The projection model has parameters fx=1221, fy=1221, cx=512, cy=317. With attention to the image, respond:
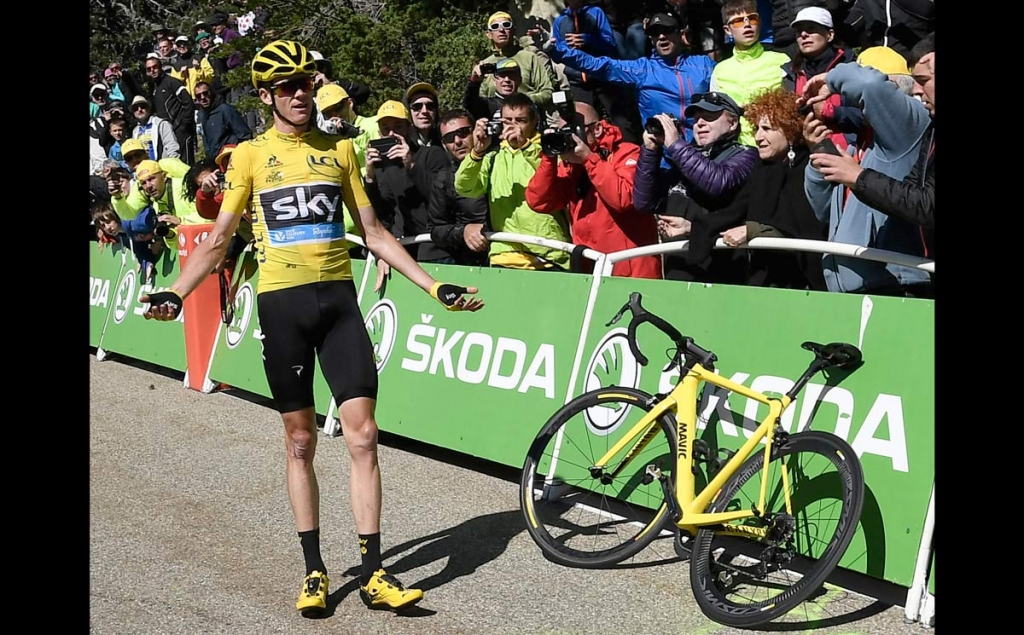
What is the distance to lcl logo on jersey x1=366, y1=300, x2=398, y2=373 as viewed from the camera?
28.8 ft

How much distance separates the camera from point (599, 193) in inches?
304

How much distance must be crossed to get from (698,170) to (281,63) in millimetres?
2439

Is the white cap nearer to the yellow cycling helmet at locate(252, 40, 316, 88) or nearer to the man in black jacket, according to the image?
the yellow cycling helmet at locate(252, 40, 316, 88)

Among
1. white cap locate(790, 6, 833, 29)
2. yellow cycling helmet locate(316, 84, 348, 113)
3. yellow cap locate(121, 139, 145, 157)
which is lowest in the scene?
yellow cap locate(121, 139, 145, 157)

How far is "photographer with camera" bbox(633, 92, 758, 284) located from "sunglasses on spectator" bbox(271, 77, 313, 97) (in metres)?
2.14

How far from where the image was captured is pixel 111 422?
9.78 metres

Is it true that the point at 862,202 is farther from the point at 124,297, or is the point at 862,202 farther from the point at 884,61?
the point at 124,297

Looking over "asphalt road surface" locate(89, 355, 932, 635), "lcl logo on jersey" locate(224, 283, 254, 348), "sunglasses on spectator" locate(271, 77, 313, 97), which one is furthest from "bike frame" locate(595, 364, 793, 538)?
"lcl logo on jersey" locate(224, 283, 254, 348)

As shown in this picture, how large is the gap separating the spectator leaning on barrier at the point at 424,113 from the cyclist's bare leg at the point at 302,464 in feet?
14.5

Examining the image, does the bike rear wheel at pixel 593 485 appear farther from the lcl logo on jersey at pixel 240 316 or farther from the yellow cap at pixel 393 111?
the lcl logo on jersey at pixel 240 316

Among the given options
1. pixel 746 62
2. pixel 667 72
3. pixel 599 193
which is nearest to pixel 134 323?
pixel 667 72

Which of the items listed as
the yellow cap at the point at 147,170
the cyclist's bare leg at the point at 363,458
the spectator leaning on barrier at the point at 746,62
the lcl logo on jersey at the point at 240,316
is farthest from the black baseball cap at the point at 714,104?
the yellow cap at the point at 147,170
